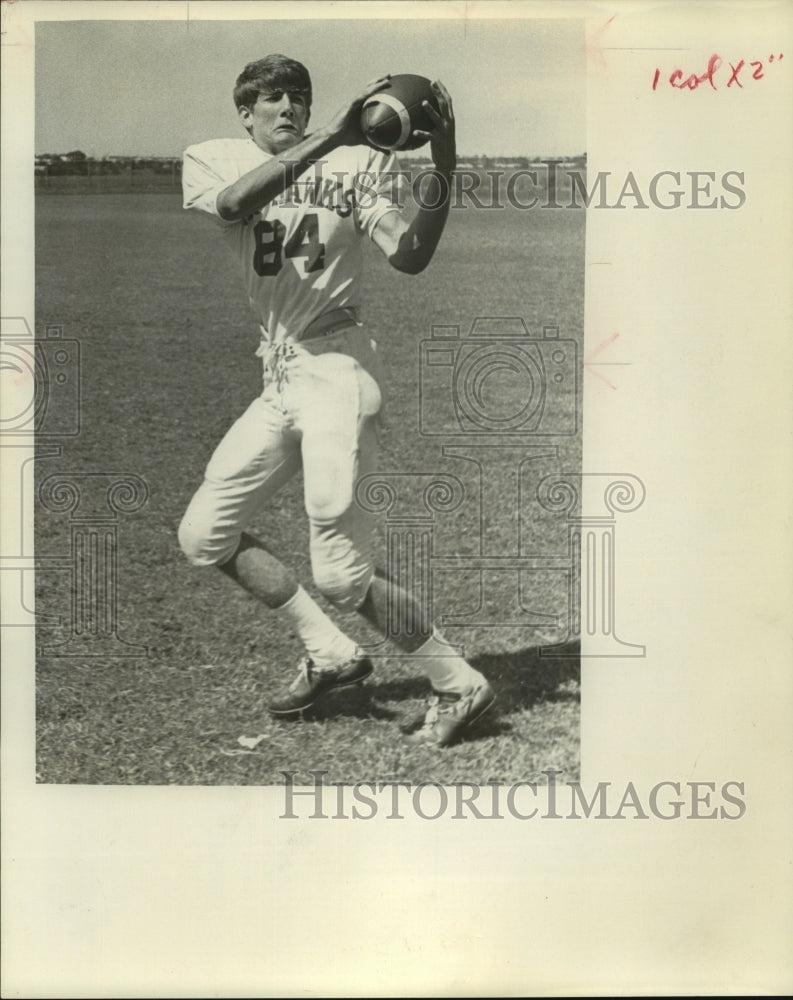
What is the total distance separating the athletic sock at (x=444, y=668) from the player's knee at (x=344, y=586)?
0.27m

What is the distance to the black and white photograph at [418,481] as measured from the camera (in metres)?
3.72

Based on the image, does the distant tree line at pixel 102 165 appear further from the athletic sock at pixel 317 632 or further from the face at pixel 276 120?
the athletic sock at pixel 317 632

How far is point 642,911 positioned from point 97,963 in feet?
6.00

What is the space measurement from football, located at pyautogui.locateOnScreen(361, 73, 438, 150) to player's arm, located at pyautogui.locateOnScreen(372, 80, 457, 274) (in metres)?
0.06

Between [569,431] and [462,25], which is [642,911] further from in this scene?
[462,25]

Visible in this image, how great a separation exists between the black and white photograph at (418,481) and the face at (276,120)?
0.01 m

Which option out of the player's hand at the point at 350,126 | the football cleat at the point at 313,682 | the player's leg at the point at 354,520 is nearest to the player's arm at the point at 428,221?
the player's hand at the point at 350,126

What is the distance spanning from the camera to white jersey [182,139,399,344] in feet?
12.2

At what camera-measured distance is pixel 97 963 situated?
380 centimetres

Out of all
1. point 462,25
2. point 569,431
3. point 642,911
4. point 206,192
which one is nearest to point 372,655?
point 569,431

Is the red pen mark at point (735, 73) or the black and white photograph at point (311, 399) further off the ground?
the red pen mark at point (735, 73)

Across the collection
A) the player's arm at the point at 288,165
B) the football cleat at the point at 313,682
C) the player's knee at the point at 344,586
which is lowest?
the football cleat at the point at 313,682

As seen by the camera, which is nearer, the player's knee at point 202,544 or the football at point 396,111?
the football at point 396,111

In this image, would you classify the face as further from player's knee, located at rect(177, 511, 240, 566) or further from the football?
player's knee, located at rect(177, 511, 240, 566)
